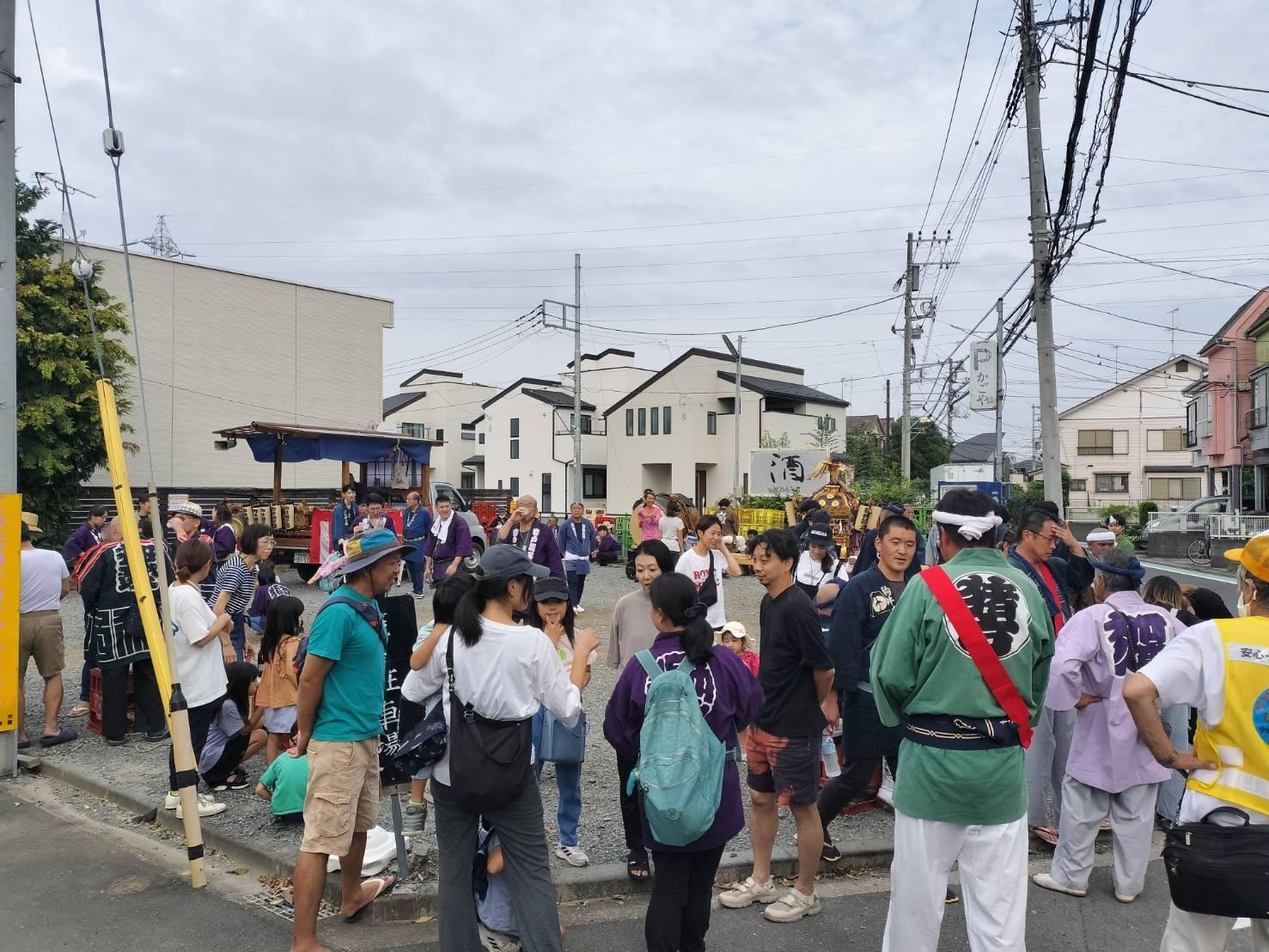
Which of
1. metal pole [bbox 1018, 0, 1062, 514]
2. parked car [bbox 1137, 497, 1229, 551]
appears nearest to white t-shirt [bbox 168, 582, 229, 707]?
metal pole [bbox 1018, 0, 1062, 514]

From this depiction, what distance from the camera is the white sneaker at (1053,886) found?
4.56 m

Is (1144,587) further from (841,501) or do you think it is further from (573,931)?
(841,501)

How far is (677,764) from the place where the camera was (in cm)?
324

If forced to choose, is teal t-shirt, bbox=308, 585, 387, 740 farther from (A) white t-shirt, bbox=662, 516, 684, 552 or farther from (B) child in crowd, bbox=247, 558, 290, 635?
(A) white t-shirt, bbox=662, 516, 684, 552

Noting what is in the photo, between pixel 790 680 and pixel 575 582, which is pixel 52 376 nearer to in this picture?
pixel 575 582

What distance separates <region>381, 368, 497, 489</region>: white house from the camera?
2072 inches

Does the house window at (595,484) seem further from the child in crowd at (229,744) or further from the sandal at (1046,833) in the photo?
the sandal at (1046,833)

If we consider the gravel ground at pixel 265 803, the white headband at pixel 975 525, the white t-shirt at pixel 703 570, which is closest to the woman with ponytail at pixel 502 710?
the gravel ground at pixel 265 803

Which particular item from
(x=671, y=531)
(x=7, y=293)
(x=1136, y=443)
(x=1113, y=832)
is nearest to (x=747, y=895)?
(x=1113, y=832)

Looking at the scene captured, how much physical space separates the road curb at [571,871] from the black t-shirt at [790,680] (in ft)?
3.56

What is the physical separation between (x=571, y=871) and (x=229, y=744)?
266 cm

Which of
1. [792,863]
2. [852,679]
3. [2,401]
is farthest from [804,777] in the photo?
[2,401]

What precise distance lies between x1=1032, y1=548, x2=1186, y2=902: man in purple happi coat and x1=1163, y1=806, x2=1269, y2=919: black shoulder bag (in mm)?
1669

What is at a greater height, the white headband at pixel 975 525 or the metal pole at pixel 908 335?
the metal pole at pixel 908 335
